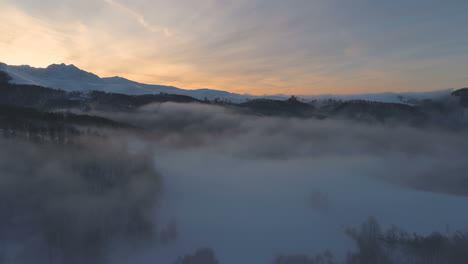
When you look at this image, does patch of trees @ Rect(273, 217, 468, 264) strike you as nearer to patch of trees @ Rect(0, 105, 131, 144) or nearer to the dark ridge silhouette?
the dark ridge silhouette

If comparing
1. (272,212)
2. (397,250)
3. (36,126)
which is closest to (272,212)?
(272,212)

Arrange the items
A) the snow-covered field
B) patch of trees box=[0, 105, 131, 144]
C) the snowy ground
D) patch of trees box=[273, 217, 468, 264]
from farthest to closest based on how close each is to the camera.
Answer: the snowy ground < the snow-covered field < patch of trees box=[273, 217, 468, 264] < patch of trees box=[0, 105, 131, 144]

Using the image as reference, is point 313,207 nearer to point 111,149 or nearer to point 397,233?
point 397,233

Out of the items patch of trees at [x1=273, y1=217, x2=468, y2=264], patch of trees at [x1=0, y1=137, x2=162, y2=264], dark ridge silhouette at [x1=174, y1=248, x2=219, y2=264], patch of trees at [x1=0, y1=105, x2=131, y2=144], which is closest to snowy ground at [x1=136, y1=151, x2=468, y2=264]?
dark ridge silhouette at [x1=174, y1=248, x2=219, y2=264]

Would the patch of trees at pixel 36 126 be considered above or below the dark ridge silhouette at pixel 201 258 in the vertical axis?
above

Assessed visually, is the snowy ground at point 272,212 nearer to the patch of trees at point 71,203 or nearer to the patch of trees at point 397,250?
the patch of trees at point 397,250

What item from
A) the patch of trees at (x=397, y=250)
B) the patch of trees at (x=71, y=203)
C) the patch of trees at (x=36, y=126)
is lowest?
the patch of trees at (x=397, y=250)

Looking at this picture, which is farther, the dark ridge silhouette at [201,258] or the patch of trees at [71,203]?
the dark ridge silhouette at [201,258]

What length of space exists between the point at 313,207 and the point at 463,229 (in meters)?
69.3

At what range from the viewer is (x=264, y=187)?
17350 centimetres

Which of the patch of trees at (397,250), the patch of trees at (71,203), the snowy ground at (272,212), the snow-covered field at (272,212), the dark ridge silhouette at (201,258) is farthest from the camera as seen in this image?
the snowy ground at (272,212)

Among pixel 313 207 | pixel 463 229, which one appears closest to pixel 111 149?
pixel 313 207

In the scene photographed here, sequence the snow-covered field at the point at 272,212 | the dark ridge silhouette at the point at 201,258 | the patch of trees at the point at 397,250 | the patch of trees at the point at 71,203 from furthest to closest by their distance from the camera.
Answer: the snow-covered field at the point at 272,212 → the patch of trees at the point at 397,250 → the dark ridge silhouette at the point at 201,258 → the patch of trees at the point at 71,203

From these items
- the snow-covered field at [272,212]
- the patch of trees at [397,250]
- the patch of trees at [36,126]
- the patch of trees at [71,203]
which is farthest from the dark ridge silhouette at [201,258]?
the patch of trees at [36,126]
